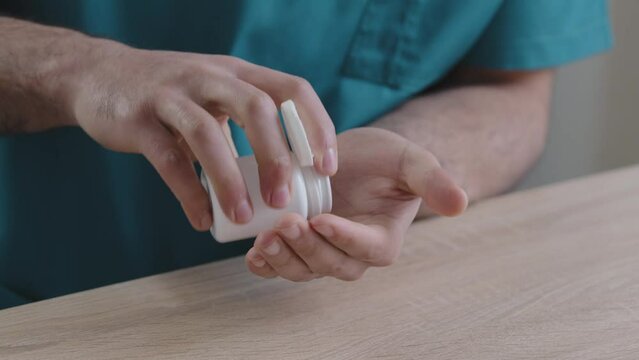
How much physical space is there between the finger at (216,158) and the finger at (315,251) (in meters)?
0.03

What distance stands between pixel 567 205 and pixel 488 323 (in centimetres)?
24

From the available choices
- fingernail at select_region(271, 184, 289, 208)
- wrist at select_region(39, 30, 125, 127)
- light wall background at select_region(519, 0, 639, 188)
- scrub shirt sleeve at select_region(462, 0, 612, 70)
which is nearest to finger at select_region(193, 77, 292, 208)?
fingernail at select_region(271, 184, 289, 208)

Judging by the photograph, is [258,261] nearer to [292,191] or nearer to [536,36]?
[292,191]

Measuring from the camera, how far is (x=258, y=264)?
515 millimetres

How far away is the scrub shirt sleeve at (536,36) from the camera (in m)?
0.85

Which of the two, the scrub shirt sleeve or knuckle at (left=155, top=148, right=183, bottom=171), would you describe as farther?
the scrub shirt sleeve

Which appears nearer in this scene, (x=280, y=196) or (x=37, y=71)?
(x=280, y=196)

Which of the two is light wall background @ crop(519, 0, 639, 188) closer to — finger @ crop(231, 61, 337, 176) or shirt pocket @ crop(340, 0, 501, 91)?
shirt pocket @ crop(340, 0, 501, 91)

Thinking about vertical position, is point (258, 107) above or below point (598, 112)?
above

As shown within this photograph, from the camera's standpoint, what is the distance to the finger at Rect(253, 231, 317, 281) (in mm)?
486

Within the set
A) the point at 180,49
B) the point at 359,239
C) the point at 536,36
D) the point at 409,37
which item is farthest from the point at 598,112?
the point at 359,239

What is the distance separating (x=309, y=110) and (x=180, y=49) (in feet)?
1.01

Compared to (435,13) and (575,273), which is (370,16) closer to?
(435,13)

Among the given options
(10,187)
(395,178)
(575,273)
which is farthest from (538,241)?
(10,187)
